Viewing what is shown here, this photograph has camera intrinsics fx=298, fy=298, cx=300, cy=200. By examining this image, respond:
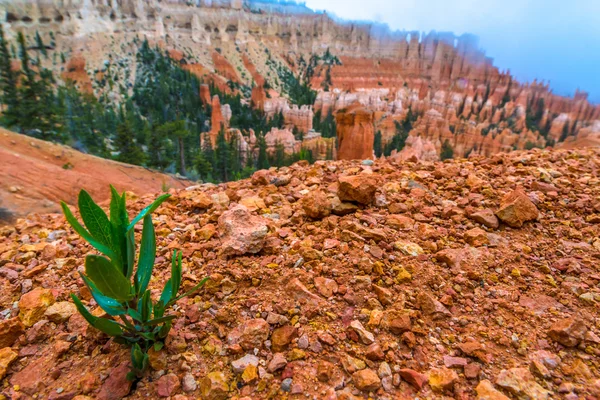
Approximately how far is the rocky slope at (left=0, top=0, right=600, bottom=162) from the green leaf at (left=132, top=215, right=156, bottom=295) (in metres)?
38.8

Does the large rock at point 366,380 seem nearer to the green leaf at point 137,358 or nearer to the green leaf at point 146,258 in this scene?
the green leaf at point 137,358

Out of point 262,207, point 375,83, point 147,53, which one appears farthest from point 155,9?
point 262,207

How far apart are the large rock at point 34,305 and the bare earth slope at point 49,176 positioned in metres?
1.83

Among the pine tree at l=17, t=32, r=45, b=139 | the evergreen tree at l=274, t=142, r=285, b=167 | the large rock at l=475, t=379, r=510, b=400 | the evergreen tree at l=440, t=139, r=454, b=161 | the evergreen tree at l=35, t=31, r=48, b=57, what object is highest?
the evergreen tree at l=35, t=31, r=48, b=57

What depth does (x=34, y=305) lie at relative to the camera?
1.66m

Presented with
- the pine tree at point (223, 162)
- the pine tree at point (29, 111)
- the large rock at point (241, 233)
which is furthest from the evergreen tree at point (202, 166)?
the large rock at point (241, 233)

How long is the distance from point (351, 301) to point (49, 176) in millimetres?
10557

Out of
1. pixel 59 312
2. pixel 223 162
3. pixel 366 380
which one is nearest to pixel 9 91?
pixel 223 162

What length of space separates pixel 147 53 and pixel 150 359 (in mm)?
76590

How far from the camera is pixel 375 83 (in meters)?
86.9

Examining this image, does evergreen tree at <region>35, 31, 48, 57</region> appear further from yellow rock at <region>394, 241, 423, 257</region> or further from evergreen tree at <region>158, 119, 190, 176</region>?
yellow rock at <region>394, 241, 423, 257</region>

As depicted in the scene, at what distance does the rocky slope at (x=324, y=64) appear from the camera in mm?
57625

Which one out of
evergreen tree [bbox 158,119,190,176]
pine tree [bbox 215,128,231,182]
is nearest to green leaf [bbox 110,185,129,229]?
evergreen tree [bbox 158,119,190,176]

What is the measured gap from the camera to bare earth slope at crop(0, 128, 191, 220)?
6.41 metres
